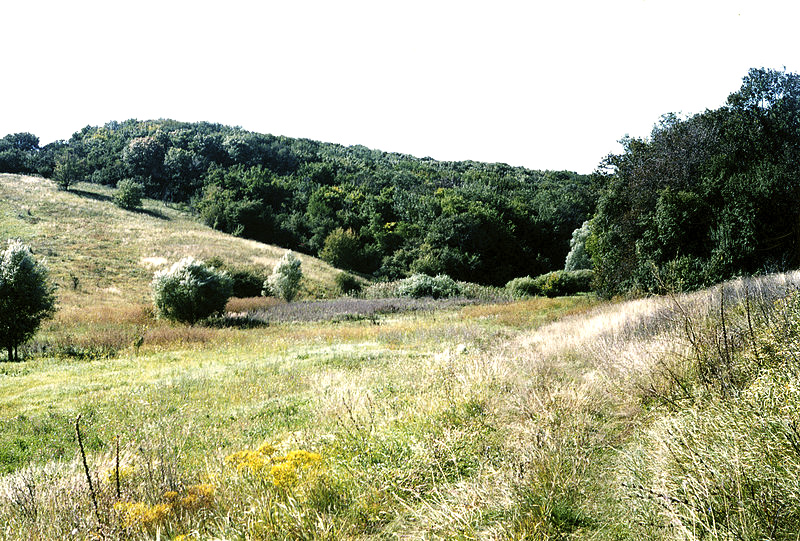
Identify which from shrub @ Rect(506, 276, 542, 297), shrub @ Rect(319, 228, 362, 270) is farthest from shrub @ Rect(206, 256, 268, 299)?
shrub @ Rect(506, 276, 542, 297)

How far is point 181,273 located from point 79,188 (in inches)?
1965

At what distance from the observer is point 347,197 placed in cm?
5903

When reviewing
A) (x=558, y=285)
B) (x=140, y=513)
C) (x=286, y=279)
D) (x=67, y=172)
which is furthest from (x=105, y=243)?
(x=140, y=513)

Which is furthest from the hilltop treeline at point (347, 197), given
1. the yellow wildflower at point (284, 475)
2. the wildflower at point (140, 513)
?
the wildflower at point (140, 513)

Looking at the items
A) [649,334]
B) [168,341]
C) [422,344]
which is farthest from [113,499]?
[168,341]

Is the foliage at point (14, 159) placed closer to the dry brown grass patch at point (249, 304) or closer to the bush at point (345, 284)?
the bush at point (345, 284)

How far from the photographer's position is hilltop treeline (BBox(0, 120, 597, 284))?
48844 mm

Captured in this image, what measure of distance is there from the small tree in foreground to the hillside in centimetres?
1158

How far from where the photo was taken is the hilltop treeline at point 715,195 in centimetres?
1486

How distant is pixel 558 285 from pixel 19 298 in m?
27.5

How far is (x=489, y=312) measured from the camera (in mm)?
21641

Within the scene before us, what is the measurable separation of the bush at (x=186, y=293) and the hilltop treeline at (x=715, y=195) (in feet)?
60.2

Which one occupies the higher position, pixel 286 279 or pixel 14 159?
pixel 14 159

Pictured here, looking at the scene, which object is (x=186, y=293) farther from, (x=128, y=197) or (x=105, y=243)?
(x=128, y=197)
